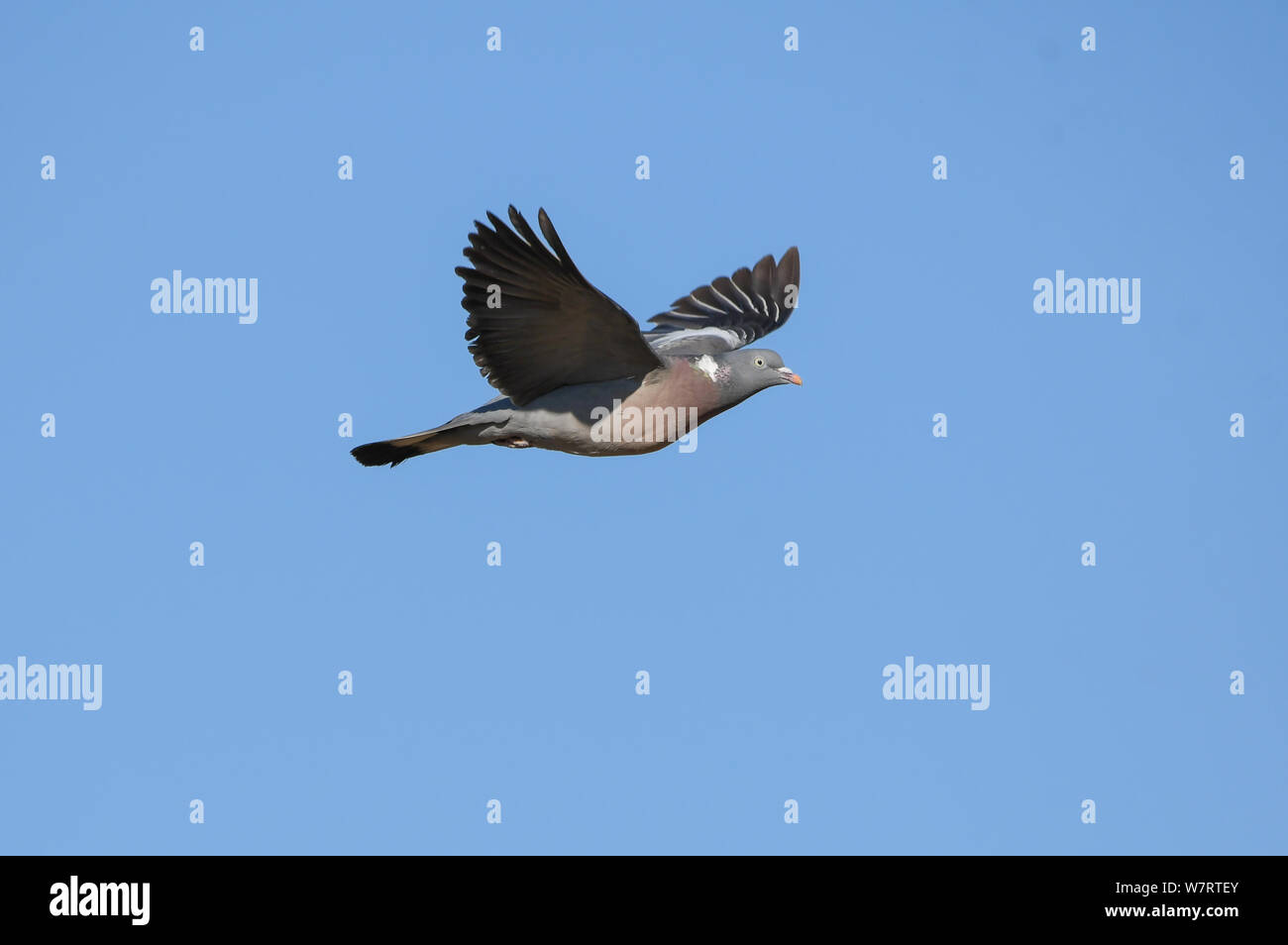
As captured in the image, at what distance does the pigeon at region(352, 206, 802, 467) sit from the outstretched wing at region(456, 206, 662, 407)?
1cm

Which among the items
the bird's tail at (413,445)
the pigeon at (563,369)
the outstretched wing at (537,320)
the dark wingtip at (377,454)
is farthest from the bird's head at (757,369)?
the dark wingtip at (377,454)

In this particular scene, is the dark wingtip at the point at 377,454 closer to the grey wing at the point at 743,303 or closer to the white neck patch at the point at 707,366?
the white neck patch at the point at 707,366

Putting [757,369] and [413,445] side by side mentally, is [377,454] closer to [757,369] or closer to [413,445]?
[413,445]

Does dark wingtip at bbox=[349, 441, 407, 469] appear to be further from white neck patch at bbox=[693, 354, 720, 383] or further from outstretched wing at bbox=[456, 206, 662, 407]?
white neck patch at bbox=[693, 354, 720, 383]

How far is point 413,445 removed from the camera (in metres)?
13.4

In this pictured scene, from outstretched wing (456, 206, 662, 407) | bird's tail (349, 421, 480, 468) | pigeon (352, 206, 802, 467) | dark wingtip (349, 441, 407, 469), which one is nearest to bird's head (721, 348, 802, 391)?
pigeon (352, 206, 802, 467)

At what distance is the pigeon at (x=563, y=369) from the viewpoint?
40.6 feet

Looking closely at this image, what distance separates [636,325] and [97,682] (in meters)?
8.89

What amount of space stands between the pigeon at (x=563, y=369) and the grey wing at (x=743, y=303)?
2495mm

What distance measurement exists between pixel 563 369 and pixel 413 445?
1.42 meters

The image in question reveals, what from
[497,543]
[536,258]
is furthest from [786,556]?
[536,258]

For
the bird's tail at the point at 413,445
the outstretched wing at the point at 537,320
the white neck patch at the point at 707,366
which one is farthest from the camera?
the white neck patch at the point at 707,366

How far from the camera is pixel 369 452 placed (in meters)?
13.4

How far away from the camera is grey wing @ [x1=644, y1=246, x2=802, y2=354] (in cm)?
1683
